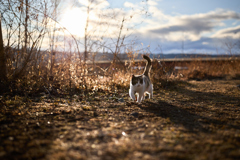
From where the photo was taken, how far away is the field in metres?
1.55

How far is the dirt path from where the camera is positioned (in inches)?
61.1

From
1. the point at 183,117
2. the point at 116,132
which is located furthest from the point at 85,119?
the point at 183,117

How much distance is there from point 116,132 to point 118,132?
2 centimetres

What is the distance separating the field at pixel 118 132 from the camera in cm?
155

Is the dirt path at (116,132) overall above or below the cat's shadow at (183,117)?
above

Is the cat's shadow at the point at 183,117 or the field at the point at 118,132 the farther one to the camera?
the cat's shadow at the point at 183,117

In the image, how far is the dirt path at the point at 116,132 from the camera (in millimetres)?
1551

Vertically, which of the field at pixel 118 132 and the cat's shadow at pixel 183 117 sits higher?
the field at pixel 118 132

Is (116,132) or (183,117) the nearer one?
(116,132)

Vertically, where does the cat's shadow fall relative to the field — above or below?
below

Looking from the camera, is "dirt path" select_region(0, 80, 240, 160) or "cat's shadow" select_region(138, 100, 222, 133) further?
"cat's shadow" select_region(138, 100, 222, 133)

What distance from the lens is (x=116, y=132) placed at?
207 centimetres

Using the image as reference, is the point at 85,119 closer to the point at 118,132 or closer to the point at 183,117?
the point at 118,132

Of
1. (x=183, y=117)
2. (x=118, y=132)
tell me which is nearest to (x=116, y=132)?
(x=118, y=132)
